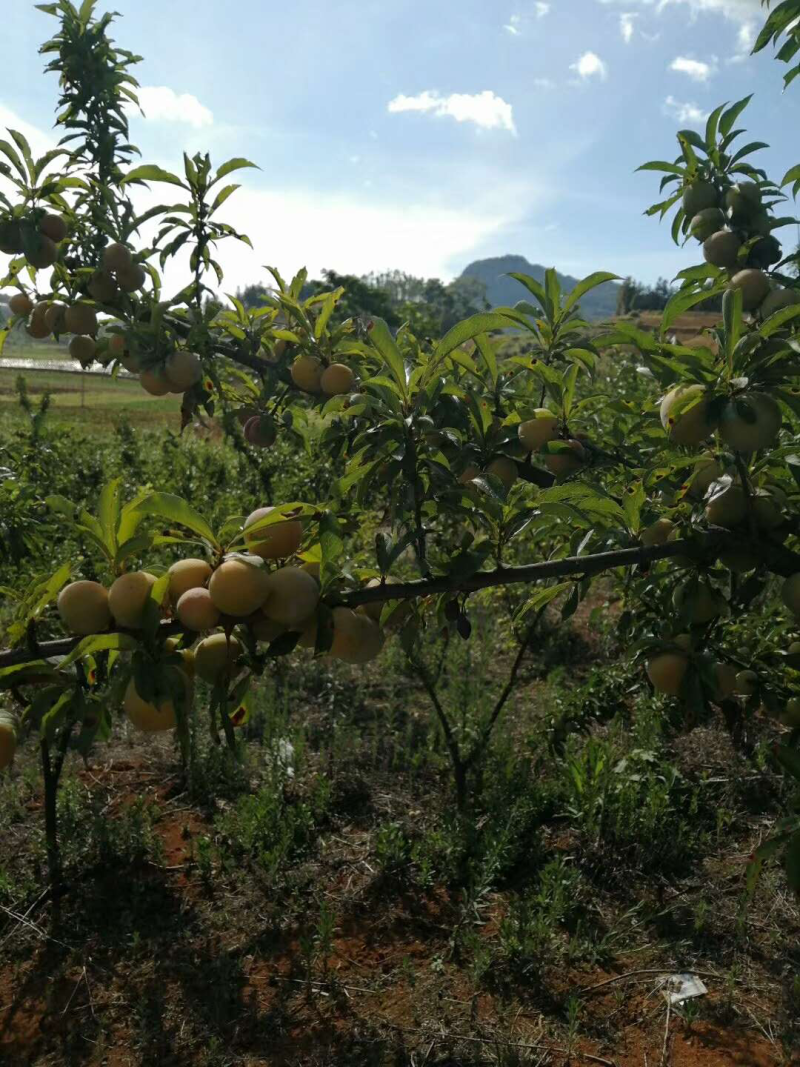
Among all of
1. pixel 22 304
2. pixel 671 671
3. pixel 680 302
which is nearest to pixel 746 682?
pixel 671 671

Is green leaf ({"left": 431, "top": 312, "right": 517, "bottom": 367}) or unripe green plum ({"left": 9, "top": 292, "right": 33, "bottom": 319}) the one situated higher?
unripe green plum ({"left": 9, "top": 292, "right": 33, "bottom": 319})

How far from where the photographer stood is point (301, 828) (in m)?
2.65

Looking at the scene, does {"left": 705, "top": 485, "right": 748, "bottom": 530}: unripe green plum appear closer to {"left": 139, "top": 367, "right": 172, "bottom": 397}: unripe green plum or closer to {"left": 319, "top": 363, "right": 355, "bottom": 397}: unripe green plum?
{"left": 319, "top": 363, "right": 355, "bottom": 397}: unripe green plum

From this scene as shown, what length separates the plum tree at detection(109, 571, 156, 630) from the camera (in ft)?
2.97

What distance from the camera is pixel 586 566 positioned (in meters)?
1.10

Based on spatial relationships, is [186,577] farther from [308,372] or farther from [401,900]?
[401,900]

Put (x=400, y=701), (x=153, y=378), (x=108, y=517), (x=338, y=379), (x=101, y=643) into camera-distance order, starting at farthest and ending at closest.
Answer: (x=400, y=701) → (x=153, y=378) → (x=338, y=379) → (x=108, y=517) → (x=101, y=643)

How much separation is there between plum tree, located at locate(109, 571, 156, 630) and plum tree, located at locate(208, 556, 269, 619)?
79mm

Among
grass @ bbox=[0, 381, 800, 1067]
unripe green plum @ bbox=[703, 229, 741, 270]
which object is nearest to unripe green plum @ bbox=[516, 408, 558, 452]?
unripe green plum @ bbox=[703, 229, 741, 270]

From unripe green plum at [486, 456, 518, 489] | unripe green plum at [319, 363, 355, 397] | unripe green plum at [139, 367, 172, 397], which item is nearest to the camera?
unripe green plum at [486, 456, 518, 489]

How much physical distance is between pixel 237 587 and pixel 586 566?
1.66 ft

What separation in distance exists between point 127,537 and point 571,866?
2.05 meters

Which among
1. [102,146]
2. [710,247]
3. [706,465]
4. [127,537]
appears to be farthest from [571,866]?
[102,146]

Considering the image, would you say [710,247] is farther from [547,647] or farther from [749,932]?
[547,647]
